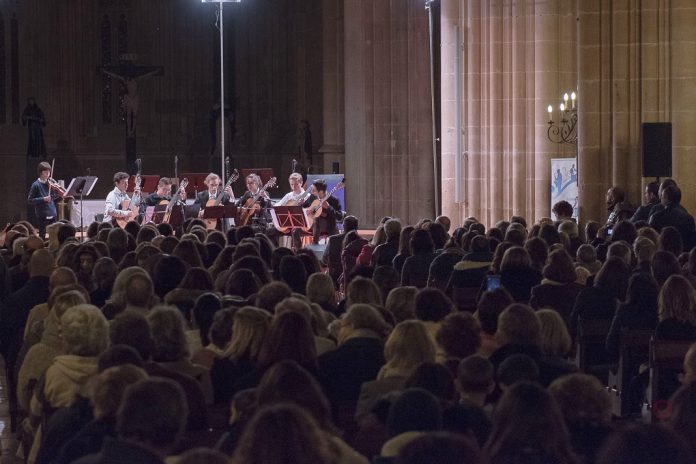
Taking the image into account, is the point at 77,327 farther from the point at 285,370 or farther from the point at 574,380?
the point at 574,380

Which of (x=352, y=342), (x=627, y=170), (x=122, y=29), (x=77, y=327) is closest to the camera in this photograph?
(x=77, y=327)

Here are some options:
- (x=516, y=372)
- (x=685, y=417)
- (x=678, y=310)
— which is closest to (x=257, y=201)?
(x=678, y=310)

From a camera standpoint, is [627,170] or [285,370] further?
[627,170]

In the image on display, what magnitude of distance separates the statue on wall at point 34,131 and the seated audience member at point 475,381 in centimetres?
3028

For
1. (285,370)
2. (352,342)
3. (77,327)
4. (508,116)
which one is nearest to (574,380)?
(285,370)

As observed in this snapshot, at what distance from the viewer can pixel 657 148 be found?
17.0m

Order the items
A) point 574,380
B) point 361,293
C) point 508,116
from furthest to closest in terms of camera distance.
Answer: point 508,116
point 361,293
point 574,380

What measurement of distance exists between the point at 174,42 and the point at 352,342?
106 feet

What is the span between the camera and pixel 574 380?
18.7 feet

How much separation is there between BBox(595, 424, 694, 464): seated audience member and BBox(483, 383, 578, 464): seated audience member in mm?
509

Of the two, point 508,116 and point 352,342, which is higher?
point 508,116

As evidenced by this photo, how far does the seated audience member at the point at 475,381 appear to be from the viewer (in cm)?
658

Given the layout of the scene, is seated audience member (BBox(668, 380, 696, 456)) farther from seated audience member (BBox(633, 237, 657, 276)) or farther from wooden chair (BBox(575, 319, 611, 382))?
seated audience member (BBox(633, 237, 657, 276))

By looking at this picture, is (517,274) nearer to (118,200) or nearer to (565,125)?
(565,125)
